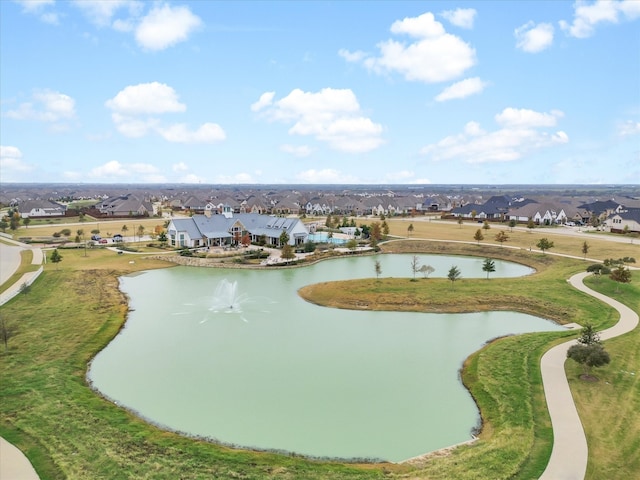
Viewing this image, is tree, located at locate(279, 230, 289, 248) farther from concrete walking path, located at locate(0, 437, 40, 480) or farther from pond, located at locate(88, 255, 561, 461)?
concrete walking path, located at locate(0, 437, 40, 480)

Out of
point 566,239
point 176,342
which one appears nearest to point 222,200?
point 566,239

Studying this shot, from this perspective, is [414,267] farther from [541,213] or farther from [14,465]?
[541,213]

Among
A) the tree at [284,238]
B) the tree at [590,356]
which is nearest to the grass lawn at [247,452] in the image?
the tree at [590,356]

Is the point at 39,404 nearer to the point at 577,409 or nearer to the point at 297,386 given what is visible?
the point at 297,386

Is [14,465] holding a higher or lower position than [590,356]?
lower

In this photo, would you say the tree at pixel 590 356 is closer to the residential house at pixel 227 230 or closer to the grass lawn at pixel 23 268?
the grass lawn at pixel 23 268

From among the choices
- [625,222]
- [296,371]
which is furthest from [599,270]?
[625,222]
